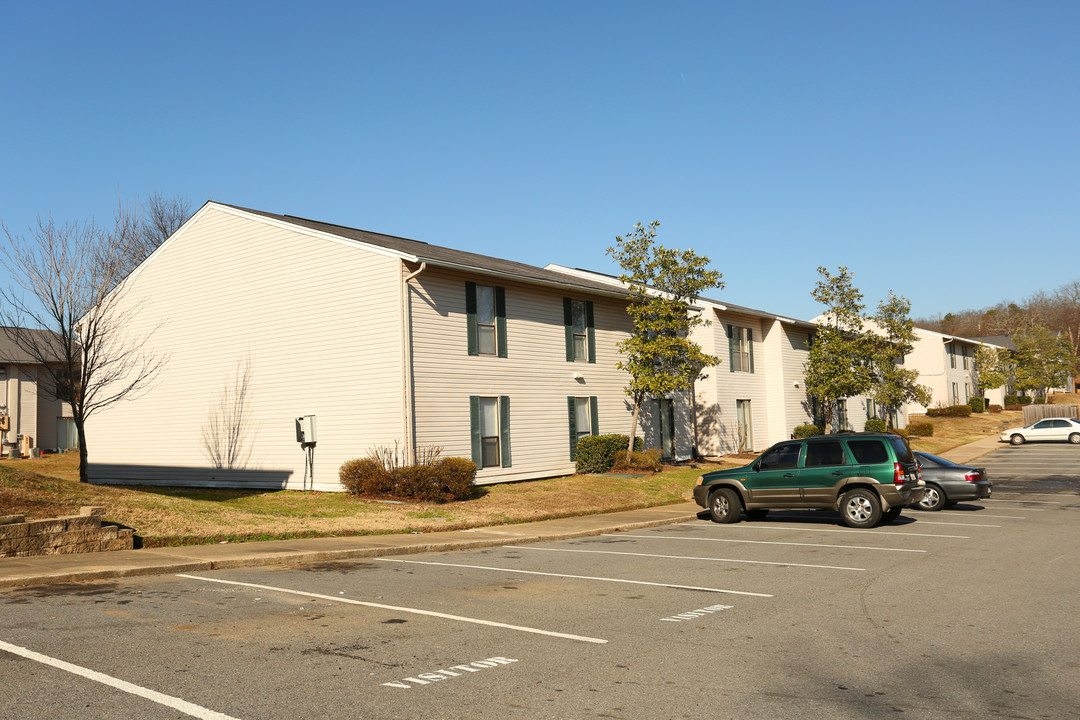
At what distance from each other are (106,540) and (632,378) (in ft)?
64.6

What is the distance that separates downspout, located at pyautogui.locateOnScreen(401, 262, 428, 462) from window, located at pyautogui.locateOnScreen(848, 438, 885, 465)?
34.5 feet

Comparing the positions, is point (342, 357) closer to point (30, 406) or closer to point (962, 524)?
point (962, 524)

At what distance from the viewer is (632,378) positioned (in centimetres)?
2992

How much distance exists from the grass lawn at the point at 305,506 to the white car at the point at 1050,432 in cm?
2393

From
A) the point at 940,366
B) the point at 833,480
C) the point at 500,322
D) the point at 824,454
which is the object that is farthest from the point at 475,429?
the point at 940,366

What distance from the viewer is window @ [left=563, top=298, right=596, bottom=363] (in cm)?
2739

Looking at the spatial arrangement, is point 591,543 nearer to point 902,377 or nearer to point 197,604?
point 197,604

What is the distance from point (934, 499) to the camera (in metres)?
19.5

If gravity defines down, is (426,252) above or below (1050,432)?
above

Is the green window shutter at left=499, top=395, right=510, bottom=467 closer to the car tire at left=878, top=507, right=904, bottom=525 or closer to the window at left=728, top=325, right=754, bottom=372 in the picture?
the car tire at left=878, top=507, right=904, bottom=525

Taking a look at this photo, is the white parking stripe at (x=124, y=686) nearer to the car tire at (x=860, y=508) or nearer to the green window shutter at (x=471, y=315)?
the car tire at (x=860, y=508)

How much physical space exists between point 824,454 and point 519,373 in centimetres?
1049

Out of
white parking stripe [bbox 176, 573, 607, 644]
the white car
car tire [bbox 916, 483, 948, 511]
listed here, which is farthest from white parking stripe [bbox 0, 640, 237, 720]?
the white car

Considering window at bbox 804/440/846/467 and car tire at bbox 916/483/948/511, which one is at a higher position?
window at bbox 804/440/846/467
